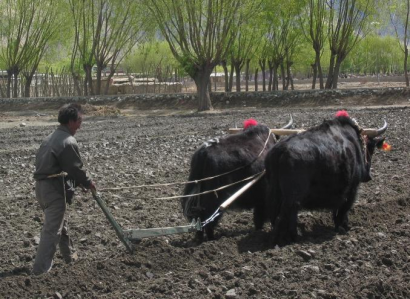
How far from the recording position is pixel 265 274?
5.95 metres

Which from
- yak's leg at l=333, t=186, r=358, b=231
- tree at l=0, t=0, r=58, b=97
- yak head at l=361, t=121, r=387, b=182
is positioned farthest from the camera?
tree at l=0, t=0, r=58, b=97

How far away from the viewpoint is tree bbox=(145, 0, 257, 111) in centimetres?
3122

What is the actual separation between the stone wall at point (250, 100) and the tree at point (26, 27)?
25.4 ft

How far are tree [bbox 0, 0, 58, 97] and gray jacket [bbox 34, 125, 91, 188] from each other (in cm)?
3956

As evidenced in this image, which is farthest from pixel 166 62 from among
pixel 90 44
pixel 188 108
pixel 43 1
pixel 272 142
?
pixel 272 142

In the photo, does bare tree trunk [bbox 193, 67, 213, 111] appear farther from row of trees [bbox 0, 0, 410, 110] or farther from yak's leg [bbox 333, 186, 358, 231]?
yak's leg [bbox 333, 186, 358, 231]

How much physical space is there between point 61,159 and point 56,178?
246 mm

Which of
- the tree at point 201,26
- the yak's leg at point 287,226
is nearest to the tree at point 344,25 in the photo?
the tree at point 201,26

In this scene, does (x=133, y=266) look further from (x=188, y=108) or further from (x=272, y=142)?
(x=188, y=108)

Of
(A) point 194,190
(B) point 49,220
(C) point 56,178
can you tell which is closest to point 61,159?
(C) point 56,178

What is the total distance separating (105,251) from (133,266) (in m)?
1.24

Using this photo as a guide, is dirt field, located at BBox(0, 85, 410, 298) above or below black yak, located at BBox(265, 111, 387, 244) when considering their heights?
below

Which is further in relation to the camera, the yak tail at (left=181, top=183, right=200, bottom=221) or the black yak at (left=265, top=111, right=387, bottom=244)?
the yak tail at (left=181, top=183, right=200, bottom=221)

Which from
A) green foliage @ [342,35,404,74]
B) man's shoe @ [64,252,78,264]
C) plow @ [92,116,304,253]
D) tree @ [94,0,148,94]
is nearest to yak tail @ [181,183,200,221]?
plow @ [92,116,304,253]
